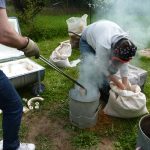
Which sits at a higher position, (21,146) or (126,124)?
(21,146)

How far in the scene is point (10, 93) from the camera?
128 inches

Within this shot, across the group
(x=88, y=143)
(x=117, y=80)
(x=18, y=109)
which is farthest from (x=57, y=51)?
(x=18, y=109)

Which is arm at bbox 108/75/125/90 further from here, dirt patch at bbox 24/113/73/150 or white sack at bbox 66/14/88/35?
white sack at bbox 66/14/88/35

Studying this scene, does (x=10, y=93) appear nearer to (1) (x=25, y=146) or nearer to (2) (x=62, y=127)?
(1) (x=25, y=146)

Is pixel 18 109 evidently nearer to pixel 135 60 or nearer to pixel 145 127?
pixel 145 127

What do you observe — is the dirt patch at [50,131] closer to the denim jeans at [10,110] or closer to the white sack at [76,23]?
the denim jeans at [10,110]

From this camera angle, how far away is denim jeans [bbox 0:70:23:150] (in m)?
3.21

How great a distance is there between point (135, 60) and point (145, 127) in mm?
3869

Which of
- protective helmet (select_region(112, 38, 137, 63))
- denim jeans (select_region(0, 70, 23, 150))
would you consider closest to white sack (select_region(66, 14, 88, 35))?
protective helmet (select_region(112, 38, 137, 63))

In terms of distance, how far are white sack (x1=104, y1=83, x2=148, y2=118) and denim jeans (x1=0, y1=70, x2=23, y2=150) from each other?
1.74 meters

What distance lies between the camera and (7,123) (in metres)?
3.47

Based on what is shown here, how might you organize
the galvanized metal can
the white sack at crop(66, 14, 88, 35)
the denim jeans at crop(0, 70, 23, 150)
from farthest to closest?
1. the white sack at crop(66, 14, 88, 35)
2. the galvanized metal can
3. the denim jeans at crop(0, 70, 23, 150)

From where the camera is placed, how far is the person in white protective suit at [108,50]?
430 centimetres

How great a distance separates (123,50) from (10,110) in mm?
1791
